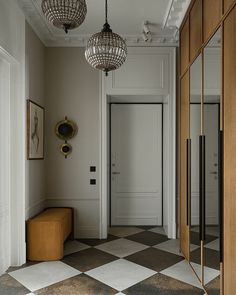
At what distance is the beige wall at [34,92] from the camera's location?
362 cm

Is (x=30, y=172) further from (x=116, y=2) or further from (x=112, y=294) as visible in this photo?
(x=116, y=2)

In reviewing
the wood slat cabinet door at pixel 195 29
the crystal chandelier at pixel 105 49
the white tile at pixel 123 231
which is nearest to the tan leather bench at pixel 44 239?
the white tile at pixel 123 231

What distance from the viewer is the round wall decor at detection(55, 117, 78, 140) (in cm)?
434

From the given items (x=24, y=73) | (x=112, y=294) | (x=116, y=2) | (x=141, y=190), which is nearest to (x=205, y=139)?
(x=112, y=294)

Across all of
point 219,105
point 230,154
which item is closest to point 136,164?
point 219,105

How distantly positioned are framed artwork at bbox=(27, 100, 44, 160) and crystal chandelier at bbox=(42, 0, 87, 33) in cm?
181

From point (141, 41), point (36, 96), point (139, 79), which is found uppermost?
point (141, 41)

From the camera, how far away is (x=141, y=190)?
5.03 m

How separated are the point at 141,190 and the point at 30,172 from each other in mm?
2085

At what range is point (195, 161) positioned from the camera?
9.87ft

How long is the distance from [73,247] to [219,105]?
284cm

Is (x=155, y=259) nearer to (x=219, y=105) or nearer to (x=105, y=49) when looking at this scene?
(x=219, y=105)

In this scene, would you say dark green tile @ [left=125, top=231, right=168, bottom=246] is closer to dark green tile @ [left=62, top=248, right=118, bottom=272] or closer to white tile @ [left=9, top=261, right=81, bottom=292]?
dark green tile @ [left=62, top=248, right=118, bottom=272]

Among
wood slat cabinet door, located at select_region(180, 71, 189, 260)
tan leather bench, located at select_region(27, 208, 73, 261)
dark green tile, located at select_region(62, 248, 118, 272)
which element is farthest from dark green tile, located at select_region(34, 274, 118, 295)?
wood slat cabinet door, located at select_region(180, 71, 189, 260)
